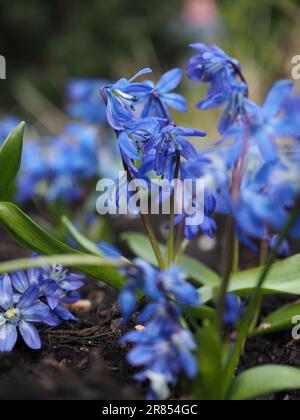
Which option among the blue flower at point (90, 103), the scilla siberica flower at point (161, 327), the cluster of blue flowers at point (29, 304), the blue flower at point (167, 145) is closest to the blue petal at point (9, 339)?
the cluster of blue flowers at point (29, 304)

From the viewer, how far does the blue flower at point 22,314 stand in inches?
65.9

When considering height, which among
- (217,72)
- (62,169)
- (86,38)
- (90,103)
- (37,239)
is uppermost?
(86,38)

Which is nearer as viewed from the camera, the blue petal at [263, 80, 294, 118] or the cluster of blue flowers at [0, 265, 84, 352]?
the blue petal at [263, 80, 294, 118]

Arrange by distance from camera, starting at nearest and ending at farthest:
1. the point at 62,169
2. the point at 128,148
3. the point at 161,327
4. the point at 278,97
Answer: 1. the point at 161,327
2. the point at 278,97
3. the point at 128,148
4. the point at 62,169

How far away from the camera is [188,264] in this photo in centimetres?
229

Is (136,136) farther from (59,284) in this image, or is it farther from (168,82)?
(59,284)

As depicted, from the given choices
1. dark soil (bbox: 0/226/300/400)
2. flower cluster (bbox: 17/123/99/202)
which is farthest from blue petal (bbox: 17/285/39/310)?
flower cluster (bbox: 17/123/99/202)

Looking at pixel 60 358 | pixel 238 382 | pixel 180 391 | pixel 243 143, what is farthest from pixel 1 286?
pixel 243 143

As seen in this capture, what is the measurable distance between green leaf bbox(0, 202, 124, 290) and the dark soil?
15 centimetres


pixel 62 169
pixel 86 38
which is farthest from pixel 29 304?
pixel 86 38

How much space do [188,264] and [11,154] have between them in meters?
0.82

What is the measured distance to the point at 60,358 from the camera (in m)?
1.71

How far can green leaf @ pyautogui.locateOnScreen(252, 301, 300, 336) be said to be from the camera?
1869mm

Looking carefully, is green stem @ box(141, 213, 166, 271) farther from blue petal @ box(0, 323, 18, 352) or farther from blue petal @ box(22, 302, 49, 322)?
blue petal @ box(0, 323, 18, 352)
